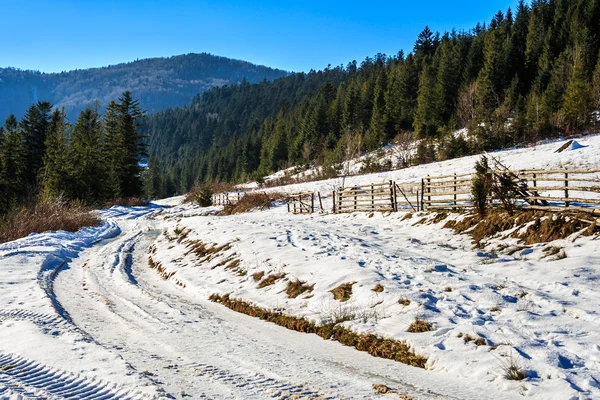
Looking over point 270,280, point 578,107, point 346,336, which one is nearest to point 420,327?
point 346,336

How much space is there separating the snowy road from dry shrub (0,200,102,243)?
41.9ft

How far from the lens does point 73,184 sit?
43844mm

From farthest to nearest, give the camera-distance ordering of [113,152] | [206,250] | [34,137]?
[34,137], [113,152], [206,250]

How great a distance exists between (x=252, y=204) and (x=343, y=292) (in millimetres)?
27087

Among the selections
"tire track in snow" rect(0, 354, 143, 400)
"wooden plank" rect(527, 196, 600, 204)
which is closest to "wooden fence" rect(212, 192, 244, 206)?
"wooden plank" rect(527, 196, 600, 204)

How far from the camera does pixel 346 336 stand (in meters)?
6.90

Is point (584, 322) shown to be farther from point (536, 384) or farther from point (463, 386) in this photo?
point (463, 386)

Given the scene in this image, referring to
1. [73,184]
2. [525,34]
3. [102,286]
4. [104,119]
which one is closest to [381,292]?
[102,286]

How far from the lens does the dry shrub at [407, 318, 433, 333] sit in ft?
21.6

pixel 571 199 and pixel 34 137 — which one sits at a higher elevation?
pixel 34 137

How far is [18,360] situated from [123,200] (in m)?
Result: 46.6

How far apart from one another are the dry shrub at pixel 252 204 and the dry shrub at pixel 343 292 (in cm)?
2544

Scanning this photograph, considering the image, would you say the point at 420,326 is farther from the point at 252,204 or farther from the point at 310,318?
the point at 252,204

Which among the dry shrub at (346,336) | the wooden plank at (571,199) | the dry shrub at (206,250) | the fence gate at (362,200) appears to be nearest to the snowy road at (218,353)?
the dry shrub at (346,336)
